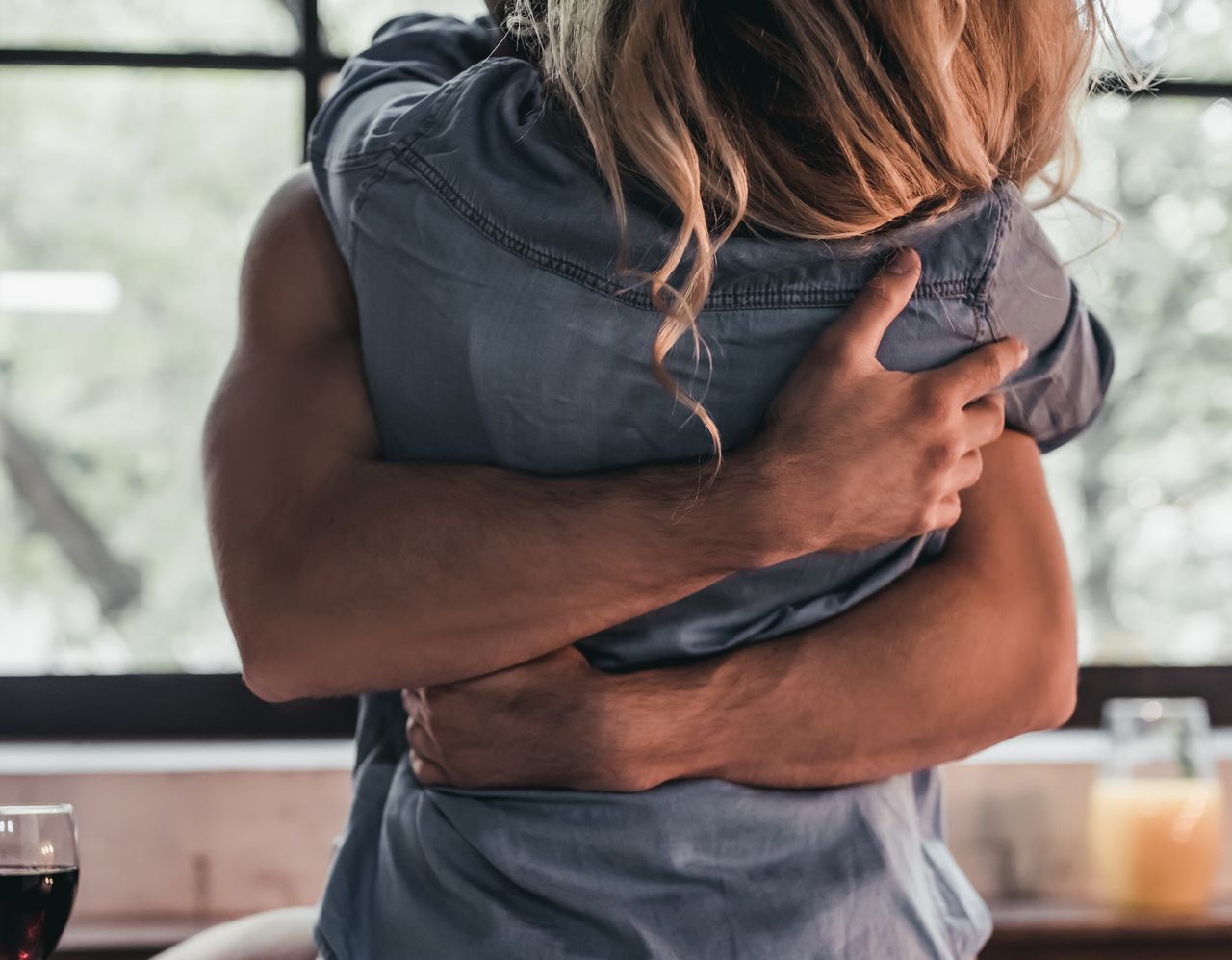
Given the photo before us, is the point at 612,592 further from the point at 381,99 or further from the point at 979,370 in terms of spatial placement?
the point at 381,99

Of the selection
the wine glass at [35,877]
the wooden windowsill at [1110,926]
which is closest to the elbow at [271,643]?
the wine glass at [35,877]

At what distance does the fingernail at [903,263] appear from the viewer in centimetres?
68

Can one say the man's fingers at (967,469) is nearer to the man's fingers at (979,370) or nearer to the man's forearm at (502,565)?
the man's fingers at (979,370)

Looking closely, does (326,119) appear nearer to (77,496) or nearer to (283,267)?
(283,267)

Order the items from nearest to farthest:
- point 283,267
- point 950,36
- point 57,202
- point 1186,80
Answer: point 950,36
point 283,267
point 57,202
point 1186,80

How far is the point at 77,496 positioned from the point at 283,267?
96 cm

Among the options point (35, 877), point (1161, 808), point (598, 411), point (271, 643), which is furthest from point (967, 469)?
point (1161, 808)

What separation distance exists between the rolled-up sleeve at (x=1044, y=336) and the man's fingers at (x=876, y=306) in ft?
0.20

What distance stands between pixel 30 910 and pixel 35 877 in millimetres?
19

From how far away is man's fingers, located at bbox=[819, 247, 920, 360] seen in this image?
0.67 metres

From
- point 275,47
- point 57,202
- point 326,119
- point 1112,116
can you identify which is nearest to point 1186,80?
point 1112,116

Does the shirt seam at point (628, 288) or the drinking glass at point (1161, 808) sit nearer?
the shirt seam at point (628, 288)

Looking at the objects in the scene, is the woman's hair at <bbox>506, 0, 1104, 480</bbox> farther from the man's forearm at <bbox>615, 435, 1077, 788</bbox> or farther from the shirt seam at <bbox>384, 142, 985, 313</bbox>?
the man's forearm at <bbox>615, 435, 1077, 788</bbox>

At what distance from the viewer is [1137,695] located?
168cm
